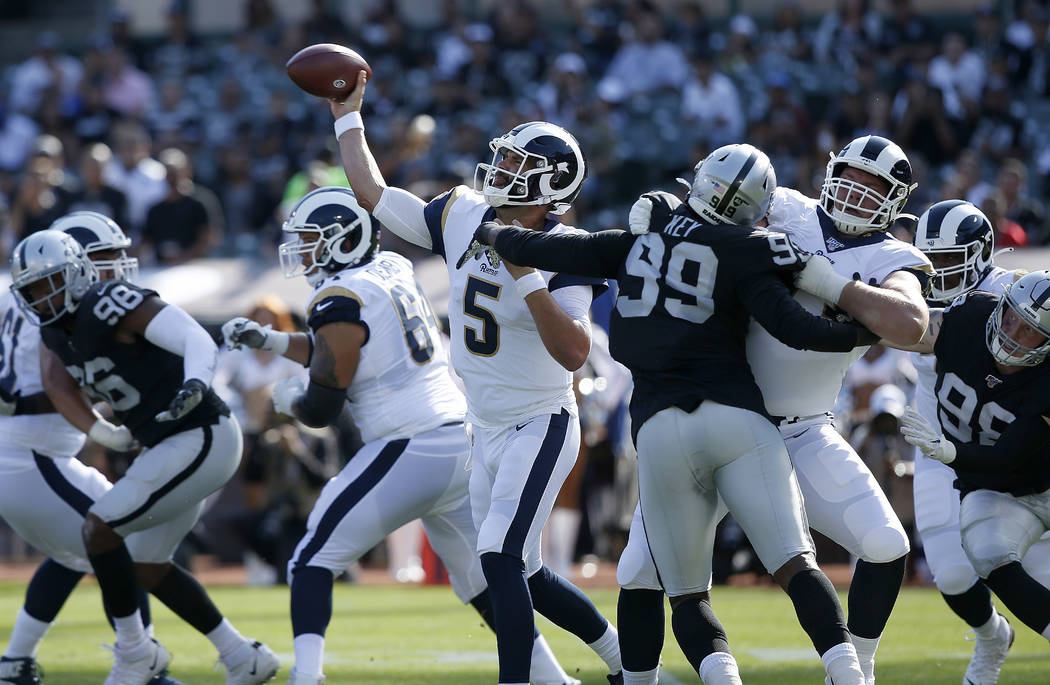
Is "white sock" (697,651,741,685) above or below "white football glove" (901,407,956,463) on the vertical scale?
below

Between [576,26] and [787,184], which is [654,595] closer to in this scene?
[787,184]

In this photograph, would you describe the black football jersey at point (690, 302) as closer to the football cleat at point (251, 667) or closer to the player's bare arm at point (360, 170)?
the player's bare arm at point (360, 170)

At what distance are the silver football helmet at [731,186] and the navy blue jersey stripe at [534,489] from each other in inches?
35.1

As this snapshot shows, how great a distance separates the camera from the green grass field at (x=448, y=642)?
19.7 feet

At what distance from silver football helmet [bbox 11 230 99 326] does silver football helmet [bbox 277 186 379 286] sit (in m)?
0.81

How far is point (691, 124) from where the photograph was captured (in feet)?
43.9

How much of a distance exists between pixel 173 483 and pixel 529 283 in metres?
1.80

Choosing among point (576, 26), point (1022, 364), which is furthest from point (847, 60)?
point (1022, 364)

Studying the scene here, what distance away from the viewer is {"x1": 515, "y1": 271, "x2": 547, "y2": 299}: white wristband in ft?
14.3

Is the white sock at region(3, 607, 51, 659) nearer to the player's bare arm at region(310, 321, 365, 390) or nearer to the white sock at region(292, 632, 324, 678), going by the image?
the white sock at region(292, 632, 324, 678)

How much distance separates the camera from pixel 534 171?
463cm

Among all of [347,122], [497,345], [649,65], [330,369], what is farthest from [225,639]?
[649,65]

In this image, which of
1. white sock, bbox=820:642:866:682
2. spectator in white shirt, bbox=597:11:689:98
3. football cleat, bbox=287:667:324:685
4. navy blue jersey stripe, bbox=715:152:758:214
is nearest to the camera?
white sock, bbox=820:642:866:682

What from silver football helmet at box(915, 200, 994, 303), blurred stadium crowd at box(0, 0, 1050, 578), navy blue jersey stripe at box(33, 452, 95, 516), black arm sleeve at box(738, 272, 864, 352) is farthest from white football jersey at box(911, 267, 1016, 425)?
blurred stadium crowd at box(0, 0, 1050, 578)
